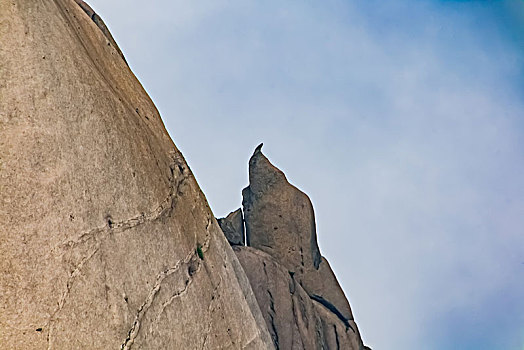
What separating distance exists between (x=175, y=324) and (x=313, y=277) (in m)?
12.8

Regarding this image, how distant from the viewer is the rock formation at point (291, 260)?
18.2m

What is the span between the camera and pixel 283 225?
20047 mm

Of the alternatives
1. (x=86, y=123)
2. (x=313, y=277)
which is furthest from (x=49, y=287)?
(x=313, y=277)

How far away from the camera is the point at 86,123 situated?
737cm

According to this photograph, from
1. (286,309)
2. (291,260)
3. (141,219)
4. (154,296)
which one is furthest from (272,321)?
(141,219)

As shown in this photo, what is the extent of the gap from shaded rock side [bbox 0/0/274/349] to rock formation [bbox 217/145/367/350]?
28.9ft

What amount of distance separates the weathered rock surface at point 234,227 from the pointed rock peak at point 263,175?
119cm

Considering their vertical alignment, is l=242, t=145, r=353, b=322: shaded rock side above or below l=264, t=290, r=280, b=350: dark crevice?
above

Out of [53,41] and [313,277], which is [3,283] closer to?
[53,41]

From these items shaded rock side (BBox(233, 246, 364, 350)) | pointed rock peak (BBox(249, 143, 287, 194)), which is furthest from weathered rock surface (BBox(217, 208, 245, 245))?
pointed rock peak (BBox(249, 143, 287, 194))

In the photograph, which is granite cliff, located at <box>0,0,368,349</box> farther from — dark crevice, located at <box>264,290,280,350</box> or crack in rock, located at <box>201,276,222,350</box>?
dark crevice, located at <box>264,290,280,350</box>

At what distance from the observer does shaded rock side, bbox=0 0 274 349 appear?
6.15 m

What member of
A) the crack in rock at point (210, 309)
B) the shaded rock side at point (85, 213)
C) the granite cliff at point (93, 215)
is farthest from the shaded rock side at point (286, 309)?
the crack in rock at point (210, 309)

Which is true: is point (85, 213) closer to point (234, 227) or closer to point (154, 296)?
point (154, 296)
